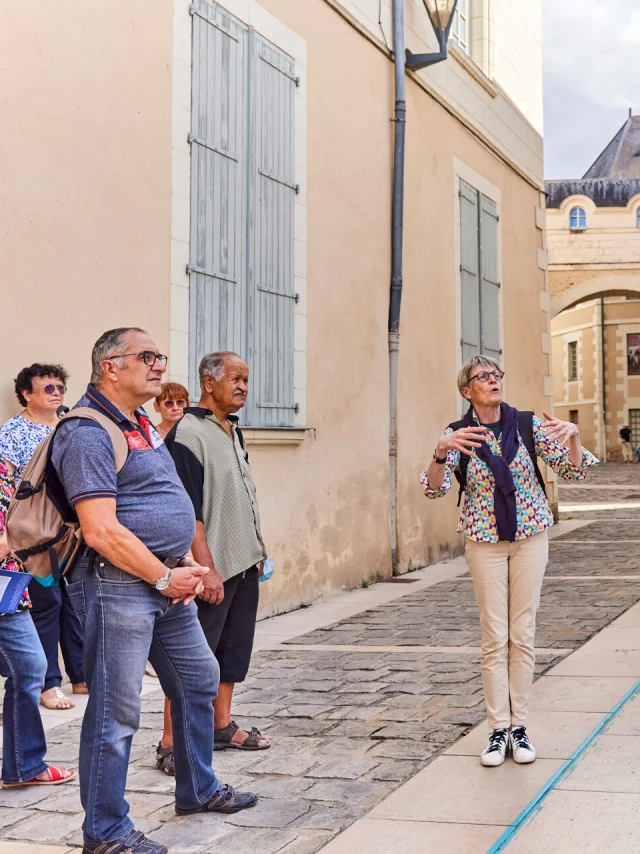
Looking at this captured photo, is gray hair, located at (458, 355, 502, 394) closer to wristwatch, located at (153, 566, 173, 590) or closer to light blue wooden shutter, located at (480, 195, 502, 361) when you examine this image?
wristwatch, located at (153, 566, 173, 590)

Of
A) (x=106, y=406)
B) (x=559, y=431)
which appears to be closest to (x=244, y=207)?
(x=559, y=431)

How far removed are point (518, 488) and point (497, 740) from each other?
3.23 feet

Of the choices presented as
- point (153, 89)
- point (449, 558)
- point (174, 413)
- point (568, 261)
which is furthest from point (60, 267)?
point (568, 261)

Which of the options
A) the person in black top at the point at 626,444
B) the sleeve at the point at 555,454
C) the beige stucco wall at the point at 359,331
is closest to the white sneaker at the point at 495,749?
the sleeve at the point at 555,454

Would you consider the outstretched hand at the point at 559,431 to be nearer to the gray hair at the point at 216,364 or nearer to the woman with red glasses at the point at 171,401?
the gray hair at the point at 216,364

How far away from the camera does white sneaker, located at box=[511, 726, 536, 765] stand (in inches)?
166

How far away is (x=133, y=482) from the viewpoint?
3.32 meters

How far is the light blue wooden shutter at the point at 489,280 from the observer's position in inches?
518

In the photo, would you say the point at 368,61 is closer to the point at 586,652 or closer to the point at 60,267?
the point at 60,267

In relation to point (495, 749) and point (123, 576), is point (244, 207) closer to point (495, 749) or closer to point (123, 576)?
point (495, 749)

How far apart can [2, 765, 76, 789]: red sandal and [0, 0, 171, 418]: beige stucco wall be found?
2105mm

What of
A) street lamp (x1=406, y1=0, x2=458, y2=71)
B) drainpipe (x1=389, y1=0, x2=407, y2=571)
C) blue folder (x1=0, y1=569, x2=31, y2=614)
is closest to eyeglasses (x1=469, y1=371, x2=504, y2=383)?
blue folder (x1=0, y1=569, x2=31, y2=614)

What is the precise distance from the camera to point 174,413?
6094mm

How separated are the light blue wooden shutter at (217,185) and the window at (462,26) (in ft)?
18.9
